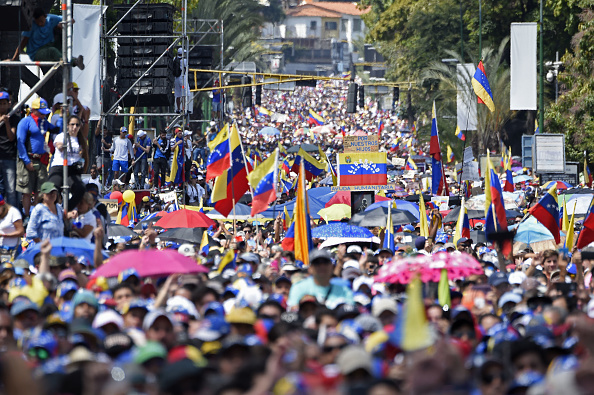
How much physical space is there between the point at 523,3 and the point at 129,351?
1758 inches

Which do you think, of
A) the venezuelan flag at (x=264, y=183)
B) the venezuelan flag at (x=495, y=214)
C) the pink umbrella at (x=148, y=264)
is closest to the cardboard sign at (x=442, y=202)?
the venezuelan flag at (x=264, y=183)

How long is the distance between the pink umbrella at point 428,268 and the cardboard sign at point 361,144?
1059cm

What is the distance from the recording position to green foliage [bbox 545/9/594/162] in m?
34.4

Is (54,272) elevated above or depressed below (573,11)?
below

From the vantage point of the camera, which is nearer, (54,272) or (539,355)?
(539,355)

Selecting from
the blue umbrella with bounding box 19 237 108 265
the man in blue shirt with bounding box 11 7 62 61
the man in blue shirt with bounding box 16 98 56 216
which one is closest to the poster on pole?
the man in blue shirt with bounding box 11 7 62 61

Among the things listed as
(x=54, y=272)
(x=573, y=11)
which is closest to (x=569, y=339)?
(x=54, y=272)

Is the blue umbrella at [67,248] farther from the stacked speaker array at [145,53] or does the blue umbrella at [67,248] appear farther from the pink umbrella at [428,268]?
the stacked speaker array at [145,53]

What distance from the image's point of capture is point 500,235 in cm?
1294

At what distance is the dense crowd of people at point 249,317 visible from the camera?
6023mm

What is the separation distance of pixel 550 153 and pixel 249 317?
2410 cm

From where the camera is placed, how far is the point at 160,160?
84.2 feet

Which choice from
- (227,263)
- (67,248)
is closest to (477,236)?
(227,263)

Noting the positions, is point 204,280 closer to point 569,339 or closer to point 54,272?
point 54,272
